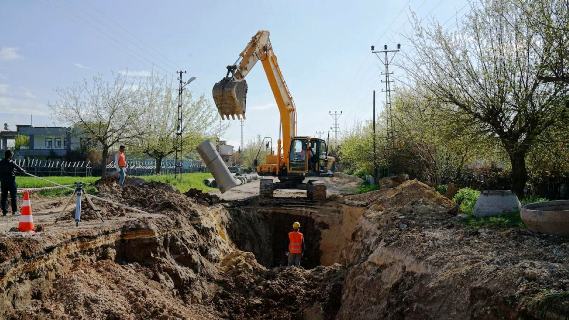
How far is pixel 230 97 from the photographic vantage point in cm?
1680

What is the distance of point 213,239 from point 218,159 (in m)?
4.68

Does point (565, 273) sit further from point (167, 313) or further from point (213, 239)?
point (213, 239)

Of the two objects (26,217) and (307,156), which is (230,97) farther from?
(26,217)

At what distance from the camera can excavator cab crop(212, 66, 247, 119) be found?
1687 centimetres

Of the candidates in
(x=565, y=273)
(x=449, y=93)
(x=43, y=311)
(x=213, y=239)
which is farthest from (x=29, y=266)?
(x=449, y=93)

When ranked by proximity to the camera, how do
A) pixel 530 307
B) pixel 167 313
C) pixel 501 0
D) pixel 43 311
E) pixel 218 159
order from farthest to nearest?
pixel 218 159, pixel 501 0, pixel 167 313, pixel 43 311, pixel 530 307

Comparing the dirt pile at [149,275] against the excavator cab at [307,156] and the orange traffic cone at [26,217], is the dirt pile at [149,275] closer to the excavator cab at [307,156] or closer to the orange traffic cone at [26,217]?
the orange traffic cone at [26,217]

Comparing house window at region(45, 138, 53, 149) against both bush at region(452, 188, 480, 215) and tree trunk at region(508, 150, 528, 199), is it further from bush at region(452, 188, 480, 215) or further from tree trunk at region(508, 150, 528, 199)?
tree trunk at region(508, 150, 528, 199)

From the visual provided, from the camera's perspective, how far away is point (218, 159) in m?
18.2

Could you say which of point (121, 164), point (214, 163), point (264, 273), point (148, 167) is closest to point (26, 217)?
point (264, 273)

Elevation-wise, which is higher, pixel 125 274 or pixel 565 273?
pixel 565 273

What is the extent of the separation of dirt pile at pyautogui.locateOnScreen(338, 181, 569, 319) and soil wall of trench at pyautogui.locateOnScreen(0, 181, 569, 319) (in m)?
0.02

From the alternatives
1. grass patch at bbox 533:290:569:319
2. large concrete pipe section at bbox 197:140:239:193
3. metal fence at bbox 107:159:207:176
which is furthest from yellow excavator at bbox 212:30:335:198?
metal fence at bbox 107:159:207:176

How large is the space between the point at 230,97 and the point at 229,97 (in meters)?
0.04
